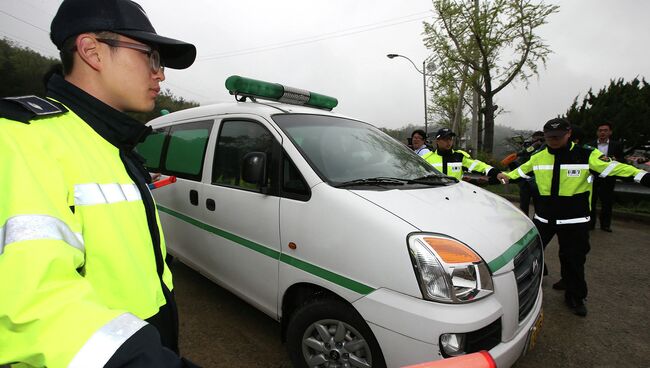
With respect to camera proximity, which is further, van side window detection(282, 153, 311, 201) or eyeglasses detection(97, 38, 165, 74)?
van side window detection(282, 153, 311, 201)

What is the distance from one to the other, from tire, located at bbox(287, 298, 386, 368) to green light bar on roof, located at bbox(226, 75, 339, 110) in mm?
1787

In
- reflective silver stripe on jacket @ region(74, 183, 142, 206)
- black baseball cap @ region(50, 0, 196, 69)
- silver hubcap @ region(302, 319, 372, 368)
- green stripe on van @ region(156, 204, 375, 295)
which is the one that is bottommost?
silver hubcap @ region(302, 319, 372, 368)

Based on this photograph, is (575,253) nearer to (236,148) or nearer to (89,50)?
(236,148)

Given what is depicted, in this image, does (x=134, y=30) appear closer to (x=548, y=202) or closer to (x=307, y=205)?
(x=307, y=205)

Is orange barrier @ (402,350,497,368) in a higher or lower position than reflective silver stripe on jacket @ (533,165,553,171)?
lower

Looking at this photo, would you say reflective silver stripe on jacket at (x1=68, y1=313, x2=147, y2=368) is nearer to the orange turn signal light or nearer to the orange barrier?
the orange barrier

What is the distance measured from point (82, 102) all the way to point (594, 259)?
601 cm

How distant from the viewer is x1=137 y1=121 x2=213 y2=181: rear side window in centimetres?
297

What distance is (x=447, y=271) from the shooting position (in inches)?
61.8

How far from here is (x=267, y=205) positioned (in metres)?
2.22

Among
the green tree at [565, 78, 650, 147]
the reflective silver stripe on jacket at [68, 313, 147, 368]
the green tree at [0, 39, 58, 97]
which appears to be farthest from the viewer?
the green tree at [0, 39, 58, 97]

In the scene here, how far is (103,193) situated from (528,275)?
2190 mm

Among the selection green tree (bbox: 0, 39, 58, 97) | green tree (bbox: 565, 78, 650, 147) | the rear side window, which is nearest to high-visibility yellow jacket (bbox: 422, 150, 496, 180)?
the rear side window

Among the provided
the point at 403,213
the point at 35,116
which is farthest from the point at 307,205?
the point at 35,116
